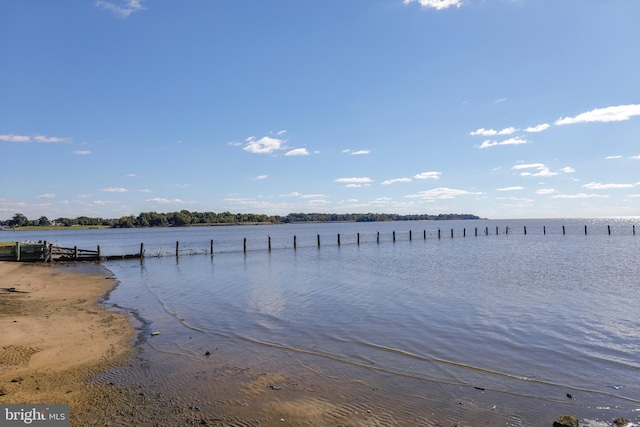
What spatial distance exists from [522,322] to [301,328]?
7.67 m

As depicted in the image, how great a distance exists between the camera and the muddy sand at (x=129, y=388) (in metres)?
6.79

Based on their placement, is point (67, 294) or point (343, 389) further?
point (67, 294)

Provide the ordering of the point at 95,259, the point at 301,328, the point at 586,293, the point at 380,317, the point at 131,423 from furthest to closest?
1. the point at 95,259
2. the point at 586,293
3. the point at 380,317
4. the point at 301,328
5. the point at 131,423

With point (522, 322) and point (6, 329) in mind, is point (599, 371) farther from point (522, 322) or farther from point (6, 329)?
point (6, 329)

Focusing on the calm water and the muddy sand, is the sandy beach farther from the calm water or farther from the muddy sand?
the calm water

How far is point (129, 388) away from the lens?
7.97 meters

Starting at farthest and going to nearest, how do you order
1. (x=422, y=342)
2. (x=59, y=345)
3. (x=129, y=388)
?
(x=422, y=342) → (x=59, y=345) → (x=129, y=388)

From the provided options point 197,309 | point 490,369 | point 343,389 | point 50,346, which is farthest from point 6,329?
point 490,369

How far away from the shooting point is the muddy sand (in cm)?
679

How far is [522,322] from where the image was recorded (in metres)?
13.7

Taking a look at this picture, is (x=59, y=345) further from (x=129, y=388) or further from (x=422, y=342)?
(x=422, y=342)

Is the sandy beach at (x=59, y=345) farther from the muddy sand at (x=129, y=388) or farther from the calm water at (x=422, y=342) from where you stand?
the calm water at (x=422, y=342)

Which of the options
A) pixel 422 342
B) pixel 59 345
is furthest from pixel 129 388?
pixel 422 342

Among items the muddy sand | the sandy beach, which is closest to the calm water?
the muddy sand
